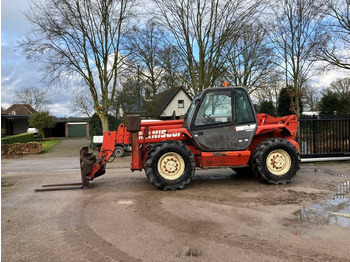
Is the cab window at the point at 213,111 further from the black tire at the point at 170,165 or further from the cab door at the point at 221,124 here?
the black tire at the point at 170,165

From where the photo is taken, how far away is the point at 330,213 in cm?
494

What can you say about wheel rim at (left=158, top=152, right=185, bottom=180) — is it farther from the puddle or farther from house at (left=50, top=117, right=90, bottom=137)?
house at (left=50, top=117, right=90, bottom=137)

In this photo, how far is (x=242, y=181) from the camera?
7.59 m

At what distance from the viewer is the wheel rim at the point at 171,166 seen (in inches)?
262

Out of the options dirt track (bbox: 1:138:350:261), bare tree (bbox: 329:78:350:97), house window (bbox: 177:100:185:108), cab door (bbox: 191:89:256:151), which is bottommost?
dirt track (bbox: 1:138:350:261)

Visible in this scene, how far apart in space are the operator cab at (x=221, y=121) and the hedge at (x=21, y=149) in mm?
14909

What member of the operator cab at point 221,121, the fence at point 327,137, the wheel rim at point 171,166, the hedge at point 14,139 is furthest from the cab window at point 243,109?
the hedge at point 14,139

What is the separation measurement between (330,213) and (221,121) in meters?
3.02

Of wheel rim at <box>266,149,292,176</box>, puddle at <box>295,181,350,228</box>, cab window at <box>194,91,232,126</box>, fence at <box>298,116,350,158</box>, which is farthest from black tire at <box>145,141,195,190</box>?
fence at <box>298,116,350,158</box>

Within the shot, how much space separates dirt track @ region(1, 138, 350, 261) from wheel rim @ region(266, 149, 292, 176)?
0.46m

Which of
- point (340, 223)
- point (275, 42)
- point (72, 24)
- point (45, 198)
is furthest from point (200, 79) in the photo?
point (340, 223)

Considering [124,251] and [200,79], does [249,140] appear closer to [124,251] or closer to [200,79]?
[124,251]

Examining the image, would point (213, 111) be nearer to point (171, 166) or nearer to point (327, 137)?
point (171, 166)

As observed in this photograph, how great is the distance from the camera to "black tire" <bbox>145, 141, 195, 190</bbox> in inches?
258
